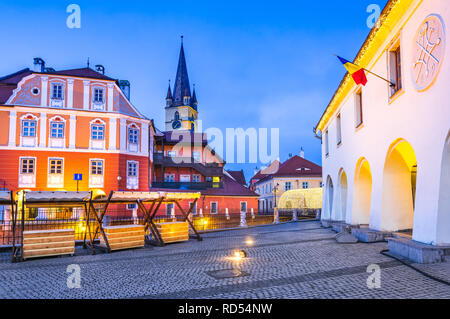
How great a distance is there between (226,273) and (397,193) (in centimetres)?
764

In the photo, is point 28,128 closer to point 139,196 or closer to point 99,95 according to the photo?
point 99,95

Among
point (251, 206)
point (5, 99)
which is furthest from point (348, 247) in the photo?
point (251, 206)

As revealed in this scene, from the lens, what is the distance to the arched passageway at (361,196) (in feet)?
54.1

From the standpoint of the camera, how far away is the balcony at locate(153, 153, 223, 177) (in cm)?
4262

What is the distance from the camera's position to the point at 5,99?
3200cm

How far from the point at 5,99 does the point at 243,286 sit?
108ft

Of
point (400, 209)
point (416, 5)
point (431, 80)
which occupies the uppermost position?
point (416, 5)

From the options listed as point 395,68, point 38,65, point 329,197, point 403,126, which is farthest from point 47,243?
point 38,65

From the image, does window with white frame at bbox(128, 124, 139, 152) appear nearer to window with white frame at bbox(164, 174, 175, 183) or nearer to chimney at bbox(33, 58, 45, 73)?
window with white frame at bbox(164, 174, 175, 183)

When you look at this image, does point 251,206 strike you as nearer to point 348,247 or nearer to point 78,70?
point 78,70

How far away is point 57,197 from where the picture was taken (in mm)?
12578

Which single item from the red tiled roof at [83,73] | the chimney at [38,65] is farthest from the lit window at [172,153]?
the chimney at [38,65]

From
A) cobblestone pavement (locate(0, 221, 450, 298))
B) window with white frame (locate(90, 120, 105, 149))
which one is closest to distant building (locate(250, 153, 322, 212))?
window with white frame (locate(90, 120, 105, 149))

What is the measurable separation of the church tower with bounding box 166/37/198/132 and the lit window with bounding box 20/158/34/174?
212 feet
